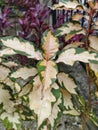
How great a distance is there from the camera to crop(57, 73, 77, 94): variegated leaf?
1.46 metres

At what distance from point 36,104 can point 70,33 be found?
41 centimetres

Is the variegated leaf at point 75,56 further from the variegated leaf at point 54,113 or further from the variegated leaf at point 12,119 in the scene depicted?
the variegated leaf at point 12,119

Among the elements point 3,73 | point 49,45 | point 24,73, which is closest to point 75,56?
point 49,45

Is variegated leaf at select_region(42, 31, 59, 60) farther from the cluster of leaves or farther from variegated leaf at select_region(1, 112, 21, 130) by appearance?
variegated leaf at select_region(1, 112, 21, 130)

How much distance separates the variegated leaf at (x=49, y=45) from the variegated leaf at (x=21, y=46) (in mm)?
32

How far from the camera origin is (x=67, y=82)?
1.48 metres

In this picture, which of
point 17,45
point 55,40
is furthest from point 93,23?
point 17,45

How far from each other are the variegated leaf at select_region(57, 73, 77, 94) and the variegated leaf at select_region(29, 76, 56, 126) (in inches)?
4.4

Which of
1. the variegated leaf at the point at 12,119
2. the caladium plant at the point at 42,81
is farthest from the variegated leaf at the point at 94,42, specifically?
the variegated leaf at the point at 12,119

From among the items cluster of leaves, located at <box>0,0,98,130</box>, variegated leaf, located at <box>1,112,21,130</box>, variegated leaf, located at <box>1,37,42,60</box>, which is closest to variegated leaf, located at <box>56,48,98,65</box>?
cluster of leaves, located at <box>0,0,98,130</box>

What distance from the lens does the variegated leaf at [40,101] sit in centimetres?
132

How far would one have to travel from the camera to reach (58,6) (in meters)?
1.55

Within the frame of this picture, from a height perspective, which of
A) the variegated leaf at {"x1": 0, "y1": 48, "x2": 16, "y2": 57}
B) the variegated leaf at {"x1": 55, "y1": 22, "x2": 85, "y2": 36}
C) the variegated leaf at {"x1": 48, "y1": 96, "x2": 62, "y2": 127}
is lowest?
the variegated leaf at {"x1": 48, "y1": 96, "x2": 62, "y2": 127}

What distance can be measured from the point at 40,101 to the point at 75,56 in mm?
244
